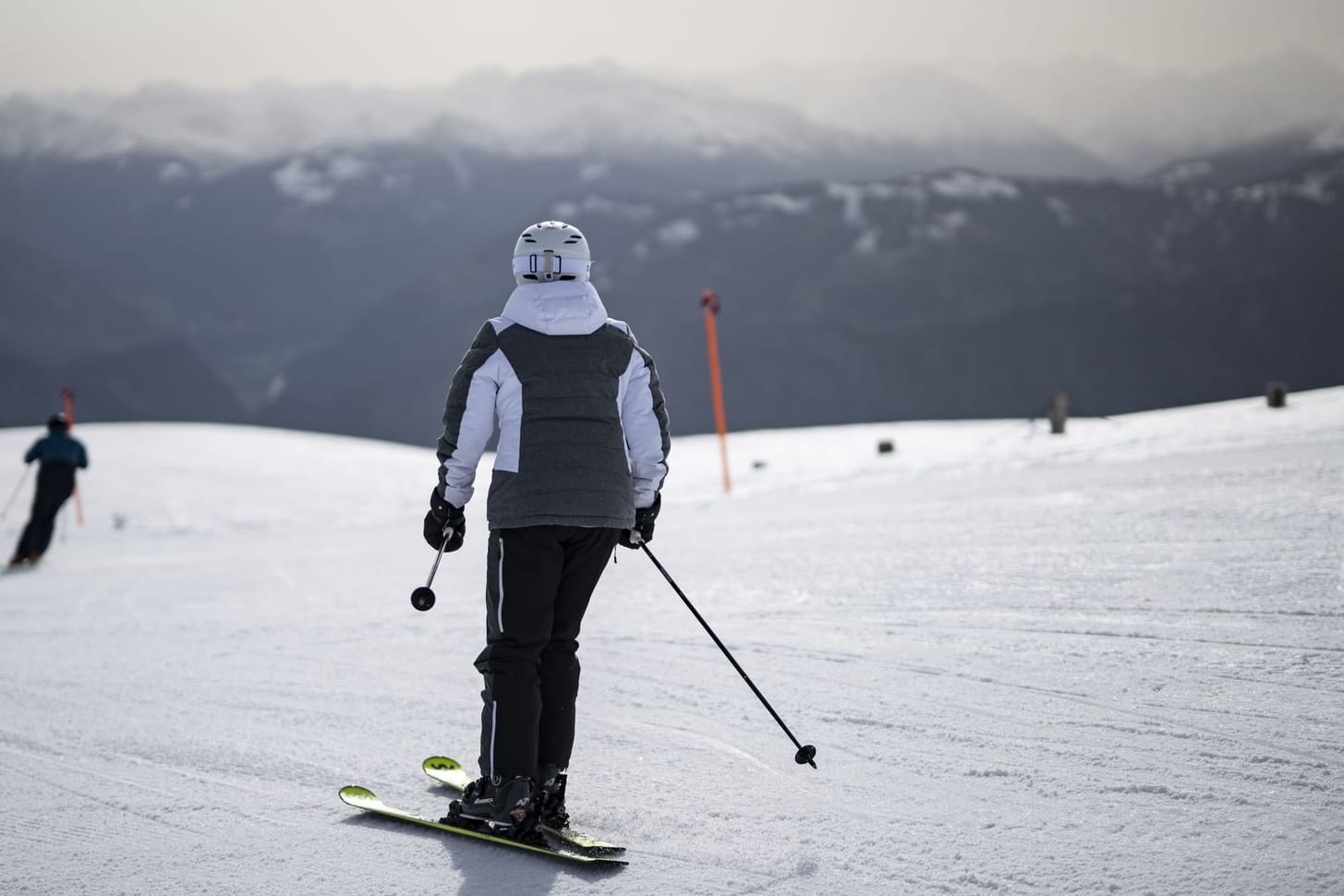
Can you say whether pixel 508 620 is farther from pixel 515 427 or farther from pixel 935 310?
pixel 935 310

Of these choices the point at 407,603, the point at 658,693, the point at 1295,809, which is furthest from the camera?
the point at 407,603

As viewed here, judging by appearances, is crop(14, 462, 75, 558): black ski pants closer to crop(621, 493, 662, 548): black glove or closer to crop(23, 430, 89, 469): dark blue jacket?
crop(23, 430, 89, 469): dark blue jacket

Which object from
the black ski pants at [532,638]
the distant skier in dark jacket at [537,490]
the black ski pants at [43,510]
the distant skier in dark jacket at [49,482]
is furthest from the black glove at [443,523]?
the black ski pants at [43,510]

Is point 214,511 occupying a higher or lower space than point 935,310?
lower

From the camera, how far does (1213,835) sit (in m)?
2.70

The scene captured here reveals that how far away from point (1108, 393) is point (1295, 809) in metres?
197

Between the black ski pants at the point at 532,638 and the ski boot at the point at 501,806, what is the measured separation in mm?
33

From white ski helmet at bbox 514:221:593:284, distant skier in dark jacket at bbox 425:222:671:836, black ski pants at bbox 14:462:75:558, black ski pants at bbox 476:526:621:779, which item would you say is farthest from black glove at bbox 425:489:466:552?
black ski pants at bbox 14:462:75:558

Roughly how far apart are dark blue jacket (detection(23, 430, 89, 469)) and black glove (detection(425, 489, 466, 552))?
951 cm

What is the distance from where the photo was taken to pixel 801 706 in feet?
13.5

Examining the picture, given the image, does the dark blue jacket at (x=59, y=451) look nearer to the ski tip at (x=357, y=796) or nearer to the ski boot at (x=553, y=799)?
the ski tip at (x=357, y=796)

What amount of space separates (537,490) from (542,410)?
21 centimetres

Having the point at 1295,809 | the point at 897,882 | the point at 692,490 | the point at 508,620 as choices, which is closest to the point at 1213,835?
the point at 1295,809

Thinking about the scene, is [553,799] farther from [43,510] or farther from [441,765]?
[43,510]
